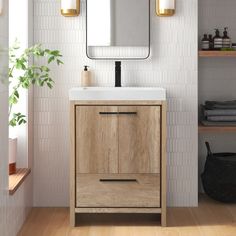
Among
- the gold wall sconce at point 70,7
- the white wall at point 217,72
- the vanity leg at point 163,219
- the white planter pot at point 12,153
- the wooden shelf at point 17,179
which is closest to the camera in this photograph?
the wooden shelf at point 17,179

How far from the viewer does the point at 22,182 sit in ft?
14.2

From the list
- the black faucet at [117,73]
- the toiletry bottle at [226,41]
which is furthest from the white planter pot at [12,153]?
the toiletry bottle at [226,41]

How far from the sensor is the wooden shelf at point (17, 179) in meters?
3.99

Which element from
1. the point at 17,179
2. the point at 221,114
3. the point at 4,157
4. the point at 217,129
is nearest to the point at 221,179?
the point at 217,129

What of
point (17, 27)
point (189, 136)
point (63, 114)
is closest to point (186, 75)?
point (189, 136)

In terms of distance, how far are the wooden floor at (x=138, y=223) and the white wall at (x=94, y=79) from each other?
33 cm

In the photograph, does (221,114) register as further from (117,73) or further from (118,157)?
(118,157)

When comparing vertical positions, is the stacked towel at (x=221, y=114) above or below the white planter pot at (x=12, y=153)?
above

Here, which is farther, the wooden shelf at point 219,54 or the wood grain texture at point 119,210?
the wooden shelf at point 219,54

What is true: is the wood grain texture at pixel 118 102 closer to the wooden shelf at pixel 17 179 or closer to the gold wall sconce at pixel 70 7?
the wooden shelf at pixel 17 179

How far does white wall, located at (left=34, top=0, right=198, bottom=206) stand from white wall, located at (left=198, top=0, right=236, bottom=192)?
1.59 feet

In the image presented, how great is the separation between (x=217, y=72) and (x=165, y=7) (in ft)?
2.89

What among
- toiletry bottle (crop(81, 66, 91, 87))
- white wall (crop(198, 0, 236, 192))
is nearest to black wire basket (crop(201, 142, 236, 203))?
white wall (crop(198, 0, 236, 192))

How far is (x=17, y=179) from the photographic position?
426 centimetres
